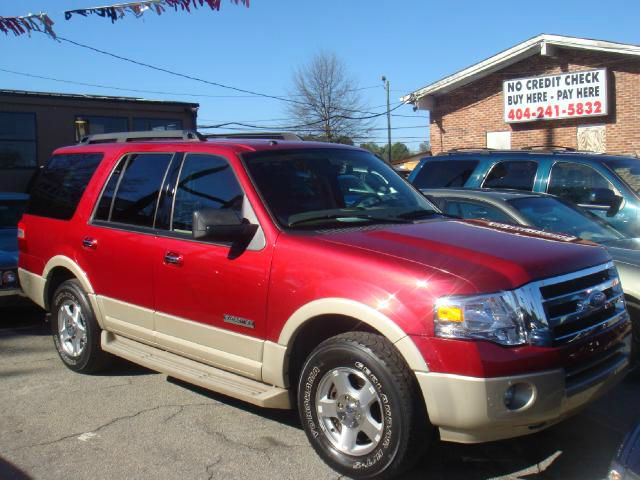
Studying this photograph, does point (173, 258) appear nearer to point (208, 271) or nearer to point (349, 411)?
point (208, 271)

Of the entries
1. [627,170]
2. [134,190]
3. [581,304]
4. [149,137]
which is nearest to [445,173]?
[627,170]

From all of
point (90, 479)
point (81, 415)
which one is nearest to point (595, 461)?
point (90, 479)

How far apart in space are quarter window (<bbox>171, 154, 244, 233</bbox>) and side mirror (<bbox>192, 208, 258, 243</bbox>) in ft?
0.90

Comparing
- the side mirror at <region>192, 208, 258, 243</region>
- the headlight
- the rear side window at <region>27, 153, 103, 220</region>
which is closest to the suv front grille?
the headlight

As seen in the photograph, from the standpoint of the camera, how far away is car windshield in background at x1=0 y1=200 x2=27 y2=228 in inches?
346

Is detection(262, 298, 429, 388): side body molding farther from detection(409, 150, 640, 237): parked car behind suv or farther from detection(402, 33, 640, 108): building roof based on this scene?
detection(402, 33, 640, 108): building roof

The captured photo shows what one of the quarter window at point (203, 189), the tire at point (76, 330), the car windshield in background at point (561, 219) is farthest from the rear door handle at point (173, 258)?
the car windshield in background at point (561, 219)

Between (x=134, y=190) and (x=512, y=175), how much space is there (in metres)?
4.92

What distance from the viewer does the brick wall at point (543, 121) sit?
1902cm

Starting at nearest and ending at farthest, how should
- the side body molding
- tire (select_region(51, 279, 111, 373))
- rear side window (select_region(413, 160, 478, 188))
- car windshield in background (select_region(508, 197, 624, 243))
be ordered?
the side body molding, tire (select_region(51, 279, 111, 373)), car windshield in background (select_region(508, 197, 624, 243)), rear side window (select_region(413, 160, 478, 188))

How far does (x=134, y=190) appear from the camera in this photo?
17.4 feet

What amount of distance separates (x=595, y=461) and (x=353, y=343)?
1.62 metres

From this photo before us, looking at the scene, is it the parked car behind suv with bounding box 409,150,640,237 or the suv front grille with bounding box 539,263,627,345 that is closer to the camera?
the suv front grille with bounding box 539,263,627,345

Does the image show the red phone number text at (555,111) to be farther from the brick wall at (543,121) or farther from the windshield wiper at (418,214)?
the windshield wiper at (418,214)
